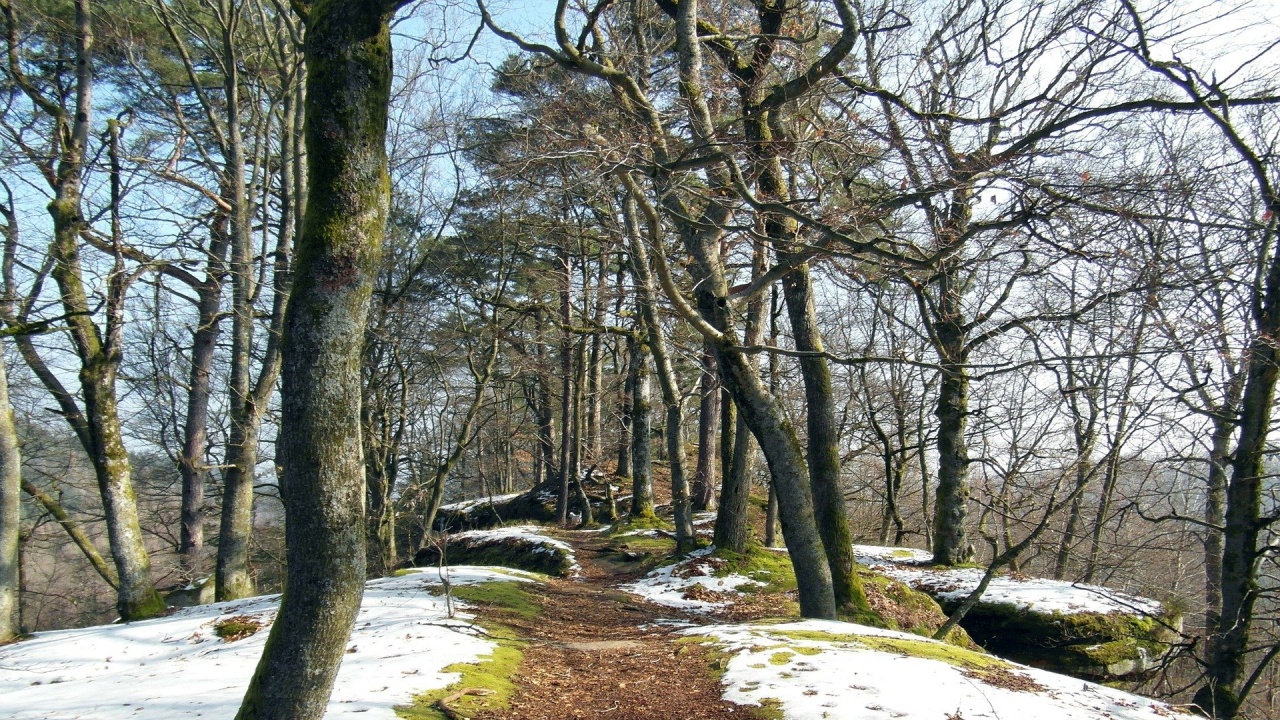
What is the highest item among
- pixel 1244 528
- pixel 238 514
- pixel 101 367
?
pixel 101 367

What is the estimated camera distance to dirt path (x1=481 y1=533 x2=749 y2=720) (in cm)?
465

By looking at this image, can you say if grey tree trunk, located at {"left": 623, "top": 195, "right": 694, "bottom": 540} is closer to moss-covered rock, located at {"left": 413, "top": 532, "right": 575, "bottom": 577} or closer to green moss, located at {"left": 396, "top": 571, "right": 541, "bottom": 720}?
moss-covered rock, located at {"left": 413, "top": 532, "right": 575, "bottom": 577}

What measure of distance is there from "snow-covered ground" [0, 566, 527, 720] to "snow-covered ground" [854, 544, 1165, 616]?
6.82 metres

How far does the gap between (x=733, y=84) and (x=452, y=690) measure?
6075mm

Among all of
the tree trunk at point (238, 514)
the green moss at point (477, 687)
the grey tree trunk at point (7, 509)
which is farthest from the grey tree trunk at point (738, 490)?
the grey tree trunk at point (7, 509)

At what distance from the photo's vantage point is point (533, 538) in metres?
14.5

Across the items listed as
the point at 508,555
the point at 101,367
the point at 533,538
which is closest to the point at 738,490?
the point at 533,538

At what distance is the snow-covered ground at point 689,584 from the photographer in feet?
30.9

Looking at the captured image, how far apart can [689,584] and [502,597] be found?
9.17 ft

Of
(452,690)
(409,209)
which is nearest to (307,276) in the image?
(452,690)

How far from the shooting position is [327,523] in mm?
3043

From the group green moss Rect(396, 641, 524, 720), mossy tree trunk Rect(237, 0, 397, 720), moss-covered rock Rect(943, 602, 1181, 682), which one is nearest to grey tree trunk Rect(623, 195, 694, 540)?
moss-covered rock Rect(943, 602, 1181, 682)

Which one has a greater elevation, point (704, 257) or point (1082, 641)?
point (704, 257)

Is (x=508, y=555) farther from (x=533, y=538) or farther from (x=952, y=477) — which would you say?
(x=952, y=477)
